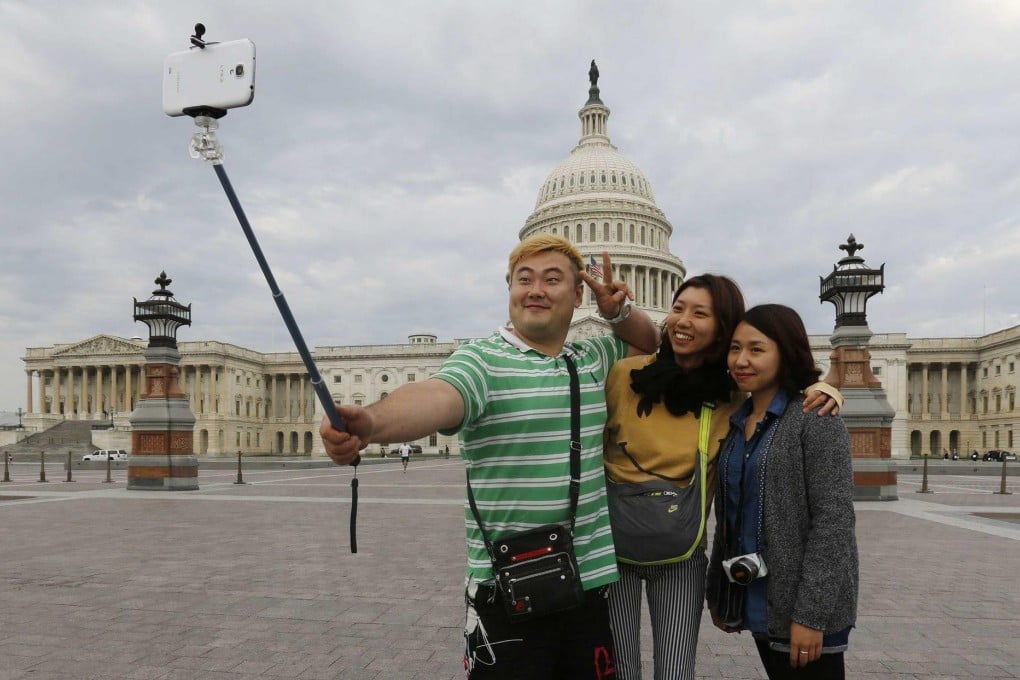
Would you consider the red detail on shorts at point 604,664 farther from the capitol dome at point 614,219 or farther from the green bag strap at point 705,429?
the capitol dome at point 614,219

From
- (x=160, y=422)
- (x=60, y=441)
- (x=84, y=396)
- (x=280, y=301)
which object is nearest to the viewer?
(x=280, y=301)

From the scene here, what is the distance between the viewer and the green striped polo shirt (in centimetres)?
259

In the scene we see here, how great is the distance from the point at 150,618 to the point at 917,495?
74.0ft

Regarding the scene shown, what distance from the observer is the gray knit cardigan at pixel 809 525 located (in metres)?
2.77

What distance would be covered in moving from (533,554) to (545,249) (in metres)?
1.17

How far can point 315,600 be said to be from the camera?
25.6 feet

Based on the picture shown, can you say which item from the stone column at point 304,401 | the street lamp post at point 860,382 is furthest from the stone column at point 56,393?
the street lamp post at point 860,382

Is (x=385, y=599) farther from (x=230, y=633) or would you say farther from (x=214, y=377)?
(x=214, y=377)

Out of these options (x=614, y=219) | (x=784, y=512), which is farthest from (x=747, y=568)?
(x=614, y=219)

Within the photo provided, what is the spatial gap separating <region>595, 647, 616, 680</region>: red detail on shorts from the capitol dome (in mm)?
89261

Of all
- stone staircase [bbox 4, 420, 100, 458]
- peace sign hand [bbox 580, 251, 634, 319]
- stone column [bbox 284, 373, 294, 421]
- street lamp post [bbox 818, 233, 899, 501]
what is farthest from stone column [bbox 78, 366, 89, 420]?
peace sign hand [bbox 580, 251, 634, 319]

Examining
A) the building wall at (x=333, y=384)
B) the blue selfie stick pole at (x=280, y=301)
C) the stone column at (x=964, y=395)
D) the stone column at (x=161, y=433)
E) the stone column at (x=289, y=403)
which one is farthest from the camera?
the stone column at (x=289, y=403)

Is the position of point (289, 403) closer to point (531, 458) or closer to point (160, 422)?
point (160, 422)

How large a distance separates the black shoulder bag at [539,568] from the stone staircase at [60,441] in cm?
7554
